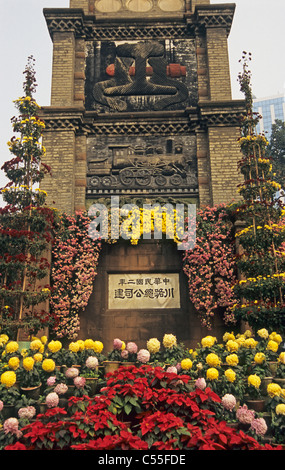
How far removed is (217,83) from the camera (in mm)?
16344

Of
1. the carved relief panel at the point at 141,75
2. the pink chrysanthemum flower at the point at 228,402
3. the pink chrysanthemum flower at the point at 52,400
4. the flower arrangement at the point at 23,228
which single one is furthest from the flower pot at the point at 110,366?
the carved relief panel at the point at 141,75

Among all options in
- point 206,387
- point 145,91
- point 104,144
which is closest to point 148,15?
point 145,91

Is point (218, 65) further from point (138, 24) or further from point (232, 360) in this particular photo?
point (232, 360)

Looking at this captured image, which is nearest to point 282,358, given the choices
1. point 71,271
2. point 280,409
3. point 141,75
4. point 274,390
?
point 274,390

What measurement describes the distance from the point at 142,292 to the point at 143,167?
545 cm

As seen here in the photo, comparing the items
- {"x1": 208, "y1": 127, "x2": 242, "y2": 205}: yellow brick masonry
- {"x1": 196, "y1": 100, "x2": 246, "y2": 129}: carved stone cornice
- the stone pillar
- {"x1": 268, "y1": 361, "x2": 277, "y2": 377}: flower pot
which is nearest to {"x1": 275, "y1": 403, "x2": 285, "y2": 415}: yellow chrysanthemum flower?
{"x1": 268, "y1": 361, "x2": 277, "y2": 377}: flower pot

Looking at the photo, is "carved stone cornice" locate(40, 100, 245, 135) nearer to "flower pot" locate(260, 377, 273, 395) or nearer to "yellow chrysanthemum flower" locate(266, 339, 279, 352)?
"yellow chrysanthemum flower" locate(266, 339, 279, 352)

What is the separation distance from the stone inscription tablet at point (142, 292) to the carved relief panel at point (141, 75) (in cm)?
746

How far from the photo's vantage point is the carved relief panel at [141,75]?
16.4m

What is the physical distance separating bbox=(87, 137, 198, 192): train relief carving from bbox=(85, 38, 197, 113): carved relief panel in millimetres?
1665

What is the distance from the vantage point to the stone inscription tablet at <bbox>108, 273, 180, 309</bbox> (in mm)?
11867
